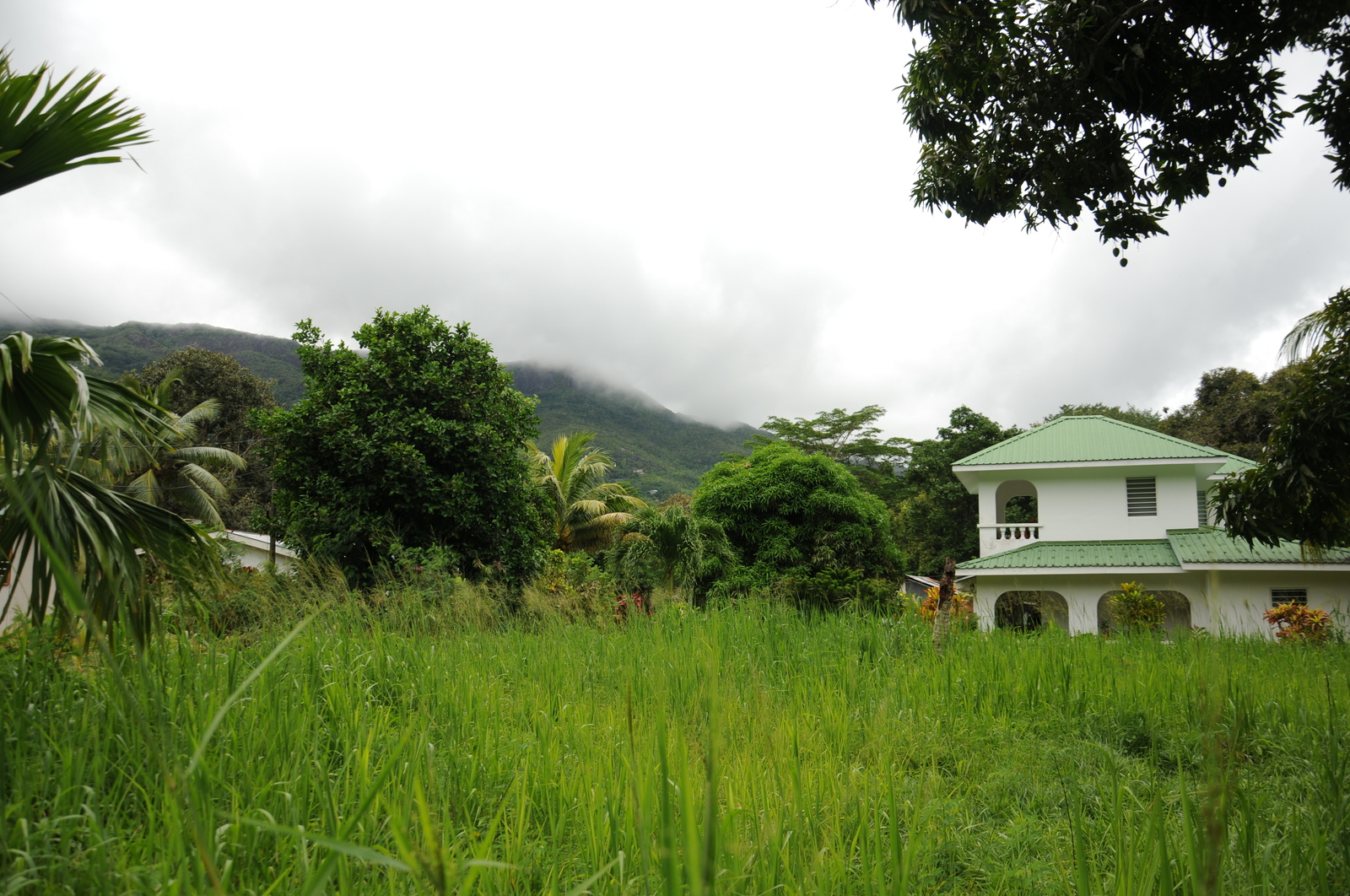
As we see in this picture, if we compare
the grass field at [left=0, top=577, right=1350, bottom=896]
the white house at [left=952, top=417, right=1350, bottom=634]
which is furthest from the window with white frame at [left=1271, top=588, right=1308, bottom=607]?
the grass field at [left=0, top=577, right=1350, bottom=896]

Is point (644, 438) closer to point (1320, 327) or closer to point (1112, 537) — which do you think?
point (1112, 537)

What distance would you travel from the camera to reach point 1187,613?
16.9 metres

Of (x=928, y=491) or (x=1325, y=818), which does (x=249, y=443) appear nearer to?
(x=928, y=491)

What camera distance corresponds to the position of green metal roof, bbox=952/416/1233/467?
16.7 metres

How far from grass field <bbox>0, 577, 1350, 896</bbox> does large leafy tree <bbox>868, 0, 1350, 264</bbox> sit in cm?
317

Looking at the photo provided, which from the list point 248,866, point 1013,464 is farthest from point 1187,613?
point 248,866

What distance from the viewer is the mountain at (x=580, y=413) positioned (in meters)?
50.2

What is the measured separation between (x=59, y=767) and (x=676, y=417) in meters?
102

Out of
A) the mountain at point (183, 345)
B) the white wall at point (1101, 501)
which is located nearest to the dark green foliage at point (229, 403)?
the mountain at point (183, 345)

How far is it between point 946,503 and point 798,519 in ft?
39.6

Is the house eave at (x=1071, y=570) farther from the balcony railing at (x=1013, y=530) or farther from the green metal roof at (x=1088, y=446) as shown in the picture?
the green metal roof at (x=1088, y=446)

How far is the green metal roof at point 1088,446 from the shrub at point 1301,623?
18.6ft

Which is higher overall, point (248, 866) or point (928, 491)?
point (928, 491)

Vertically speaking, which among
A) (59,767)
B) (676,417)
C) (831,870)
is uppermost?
(676,417)
